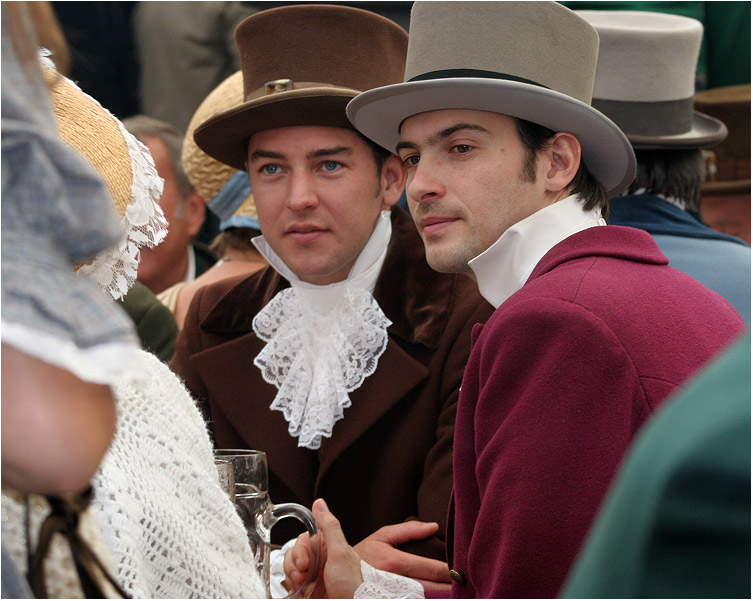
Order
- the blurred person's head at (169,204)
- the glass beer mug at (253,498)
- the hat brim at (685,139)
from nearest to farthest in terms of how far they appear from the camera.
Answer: the glass beer mug at (253,498)
the hat brim at (685,139)
the blurred person's head at (169,204)

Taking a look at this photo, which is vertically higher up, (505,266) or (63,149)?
(63,149)

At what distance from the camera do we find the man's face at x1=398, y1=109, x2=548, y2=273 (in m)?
2.09

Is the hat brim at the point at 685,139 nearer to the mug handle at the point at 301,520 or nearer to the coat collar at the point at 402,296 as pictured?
the coat collar at the point at 402,296

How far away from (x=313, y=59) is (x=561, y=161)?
2.82 ft

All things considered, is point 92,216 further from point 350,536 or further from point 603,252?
point 350,536

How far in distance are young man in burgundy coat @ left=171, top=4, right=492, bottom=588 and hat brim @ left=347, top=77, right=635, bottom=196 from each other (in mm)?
335

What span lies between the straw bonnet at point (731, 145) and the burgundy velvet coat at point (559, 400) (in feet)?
8.09

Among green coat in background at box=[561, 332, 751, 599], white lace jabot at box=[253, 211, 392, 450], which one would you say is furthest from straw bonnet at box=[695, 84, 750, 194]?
green coat in background at box=[561, 332, 751, 599]

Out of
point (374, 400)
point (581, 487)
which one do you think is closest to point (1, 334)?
point (581, 487)

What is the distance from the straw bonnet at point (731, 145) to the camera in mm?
3928

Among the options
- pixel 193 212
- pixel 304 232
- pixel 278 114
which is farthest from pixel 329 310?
pixel 193 212

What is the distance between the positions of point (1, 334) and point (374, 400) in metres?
1.79

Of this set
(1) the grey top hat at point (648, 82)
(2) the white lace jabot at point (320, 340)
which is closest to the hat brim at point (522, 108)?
(2) the white lace jabot at point (320, 340)

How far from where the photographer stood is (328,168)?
2.68 m
